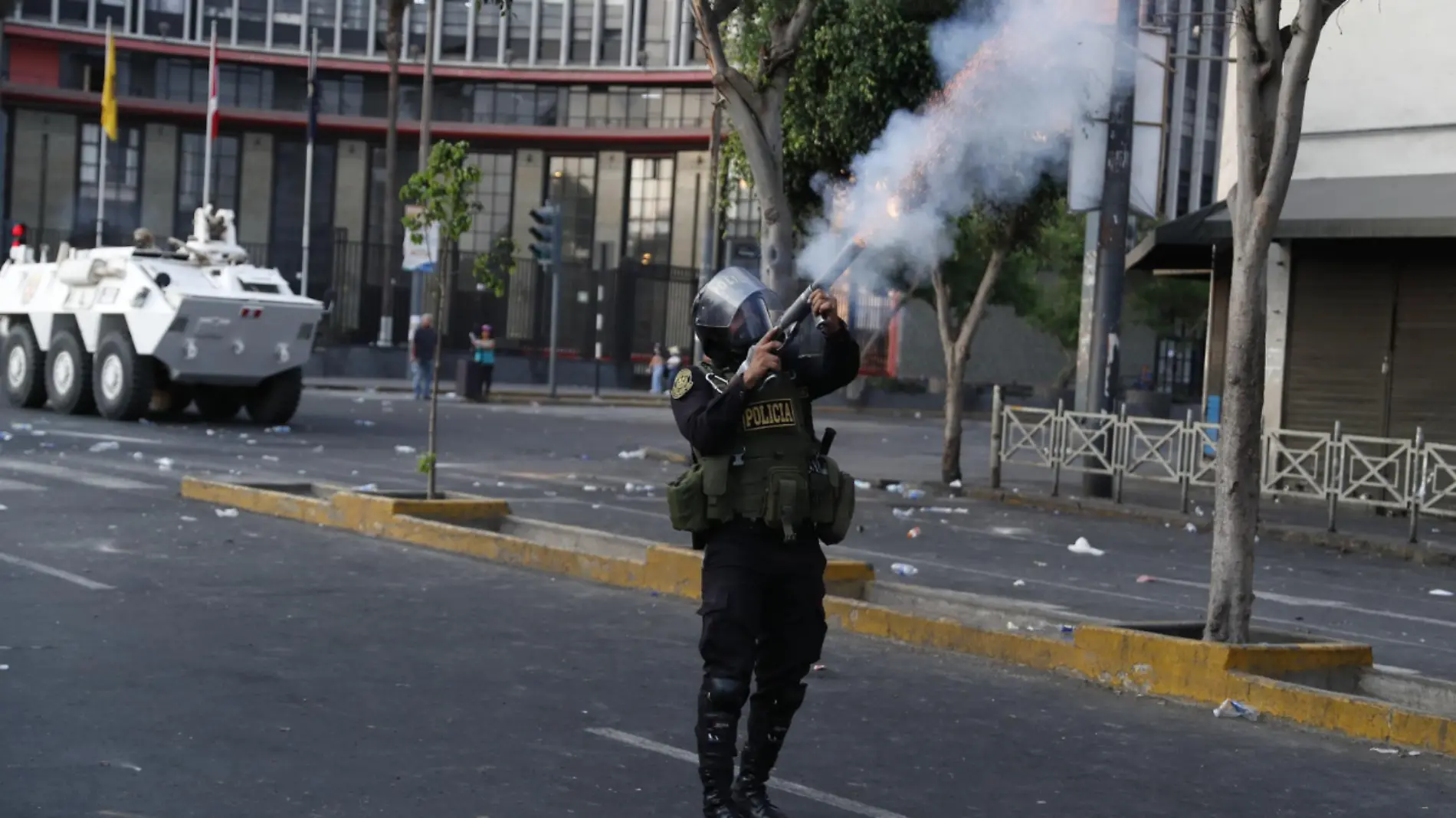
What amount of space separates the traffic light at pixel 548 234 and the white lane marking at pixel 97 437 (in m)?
17.2

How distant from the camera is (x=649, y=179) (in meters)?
58.9

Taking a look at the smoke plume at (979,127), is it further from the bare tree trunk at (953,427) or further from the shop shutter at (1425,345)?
the shop shutter at (1425,345)

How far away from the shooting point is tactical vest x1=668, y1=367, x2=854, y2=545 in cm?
557

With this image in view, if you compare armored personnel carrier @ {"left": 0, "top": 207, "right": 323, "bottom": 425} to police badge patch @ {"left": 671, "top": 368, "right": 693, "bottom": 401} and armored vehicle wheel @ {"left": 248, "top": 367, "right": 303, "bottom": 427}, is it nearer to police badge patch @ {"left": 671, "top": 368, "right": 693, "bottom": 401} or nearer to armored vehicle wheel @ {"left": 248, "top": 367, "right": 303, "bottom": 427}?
armored vehicle wheel @ {"left": 248, "top": 367, "right": 303, "bottom": 427}

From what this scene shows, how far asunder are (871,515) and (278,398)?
38.2ft

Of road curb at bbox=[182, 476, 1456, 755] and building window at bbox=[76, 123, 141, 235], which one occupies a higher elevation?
building window at bbox=[76, 123, 141, 235]

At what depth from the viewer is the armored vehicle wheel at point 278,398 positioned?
25734 millimetres

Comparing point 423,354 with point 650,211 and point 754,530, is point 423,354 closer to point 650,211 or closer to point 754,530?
point 650,211

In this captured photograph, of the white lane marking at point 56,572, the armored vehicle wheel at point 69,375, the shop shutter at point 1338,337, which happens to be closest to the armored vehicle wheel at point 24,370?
the armored vehicle wheel at point 69,375

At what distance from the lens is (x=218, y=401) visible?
86.9 feet

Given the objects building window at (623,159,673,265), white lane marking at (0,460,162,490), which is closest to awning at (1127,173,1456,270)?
white lane marking at (0,460,162,490)

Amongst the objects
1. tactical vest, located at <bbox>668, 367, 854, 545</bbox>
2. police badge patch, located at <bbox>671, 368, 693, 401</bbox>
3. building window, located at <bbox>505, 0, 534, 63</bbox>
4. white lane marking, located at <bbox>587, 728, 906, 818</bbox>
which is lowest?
white lane marking, located at <bbox>587, 728, 906, 818</bbox>

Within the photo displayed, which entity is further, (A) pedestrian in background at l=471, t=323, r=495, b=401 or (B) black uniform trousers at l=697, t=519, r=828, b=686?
(A) pedestrian in background at l=471, t=323, r=495, b=401

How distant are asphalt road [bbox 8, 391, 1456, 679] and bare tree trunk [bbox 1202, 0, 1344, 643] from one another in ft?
4.02
